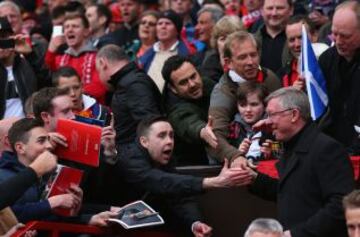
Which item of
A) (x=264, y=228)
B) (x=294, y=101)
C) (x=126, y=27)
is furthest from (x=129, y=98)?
(x=126, y=27)

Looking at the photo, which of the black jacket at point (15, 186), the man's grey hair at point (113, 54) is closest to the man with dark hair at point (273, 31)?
the man's grey hair at point (113, 54)

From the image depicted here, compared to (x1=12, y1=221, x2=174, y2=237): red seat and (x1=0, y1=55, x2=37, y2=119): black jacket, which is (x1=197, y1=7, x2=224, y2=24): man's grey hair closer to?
(x1=0, y1=55, x2=37, y2=119): black jacket

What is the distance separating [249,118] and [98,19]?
6.05 metres

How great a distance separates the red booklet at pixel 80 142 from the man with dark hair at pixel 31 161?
138 mm

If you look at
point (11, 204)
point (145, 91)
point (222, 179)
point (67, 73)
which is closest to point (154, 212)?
point (222, 179)

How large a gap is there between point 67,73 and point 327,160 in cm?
429

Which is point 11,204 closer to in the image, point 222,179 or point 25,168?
A: point 25,168

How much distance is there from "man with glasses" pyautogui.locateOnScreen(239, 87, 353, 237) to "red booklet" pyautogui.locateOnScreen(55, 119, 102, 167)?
1348 millimetres

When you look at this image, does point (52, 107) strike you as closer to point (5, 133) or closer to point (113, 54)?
point (5, 133)

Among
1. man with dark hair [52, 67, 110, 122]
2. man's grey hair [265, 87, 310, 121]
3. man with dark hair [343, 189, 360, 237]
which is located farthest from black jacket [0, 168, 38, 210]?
man with dark hair [343, 189, 360, 237]

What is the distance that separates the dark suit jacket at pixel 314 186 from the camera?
30.5ft

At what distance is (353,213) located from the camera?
28.1ft

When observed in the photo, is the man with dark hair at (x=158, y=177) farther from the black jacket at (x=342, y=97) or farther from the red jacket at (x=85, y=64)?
the red jacket at (x=85, y=64)

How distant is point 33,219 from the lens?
988 centimetres
